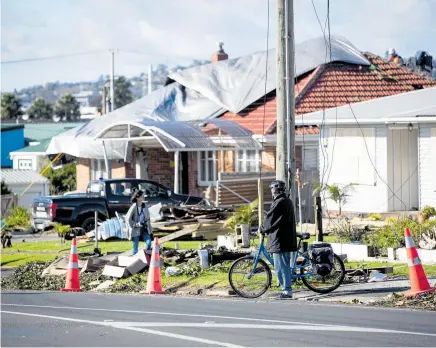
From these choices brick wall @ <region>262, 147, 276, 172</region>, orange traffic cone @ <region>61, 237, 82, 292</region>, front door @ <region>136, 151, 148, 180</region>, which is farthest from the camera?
front door @ <region>136, 151, 148, 180</region>

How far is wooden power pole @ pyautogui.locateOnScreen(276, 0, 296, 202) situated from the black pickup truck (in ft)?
45.2

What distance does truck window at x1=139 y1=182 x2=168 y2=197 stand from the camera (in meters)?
33.6

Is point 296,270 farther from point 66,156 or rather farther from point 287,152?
point 66,156

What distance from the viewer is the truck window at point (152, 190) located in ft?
110

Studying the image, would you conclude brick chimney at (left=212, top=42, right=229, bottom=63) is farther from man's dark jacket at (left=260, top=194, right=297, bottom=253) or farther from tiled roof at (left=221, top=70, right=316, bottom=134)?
man's dark jacket at (left=260, top=194, right=297, bottom=253)

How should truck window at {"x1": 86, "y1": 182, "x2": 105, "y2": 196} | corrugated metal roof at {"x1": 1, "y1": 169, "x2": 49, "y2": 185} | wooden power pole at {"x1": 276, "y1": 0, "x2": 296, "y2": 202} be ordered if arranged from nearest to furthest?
1. wooden power pole at {"x1": 276, "y1": 0, "x2": 296, "y2": 202}
2. truck window at {"x1": 86, "y1": 182, "x2": 105, "y2": 196}
3. corrugated metal roof at {"x1": 1, "y1": 169, "x2": 49, "y2": 185}

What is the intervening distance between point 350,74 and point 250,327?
91.0 ft

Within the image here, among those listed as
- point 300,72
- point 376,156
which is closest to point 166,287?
point 376,156

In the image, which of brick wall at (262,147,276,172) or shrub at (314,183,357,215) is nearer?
shrub at (314,183,357,215)

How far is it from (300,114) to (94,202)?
27.2 ft

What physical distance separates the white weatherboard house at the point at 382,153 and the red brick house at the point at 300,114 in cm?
571

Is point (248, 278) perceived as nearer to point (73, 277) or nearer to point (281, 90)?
point (281, 90)

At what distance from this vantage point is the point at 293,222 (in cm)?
1744

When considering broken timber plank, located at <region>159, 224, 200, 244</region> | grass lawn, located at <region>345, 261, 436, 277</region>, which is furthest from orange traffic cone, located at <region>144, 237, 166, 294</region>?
broken timber plank, located at <region>159, 224, 200, 244</region>
